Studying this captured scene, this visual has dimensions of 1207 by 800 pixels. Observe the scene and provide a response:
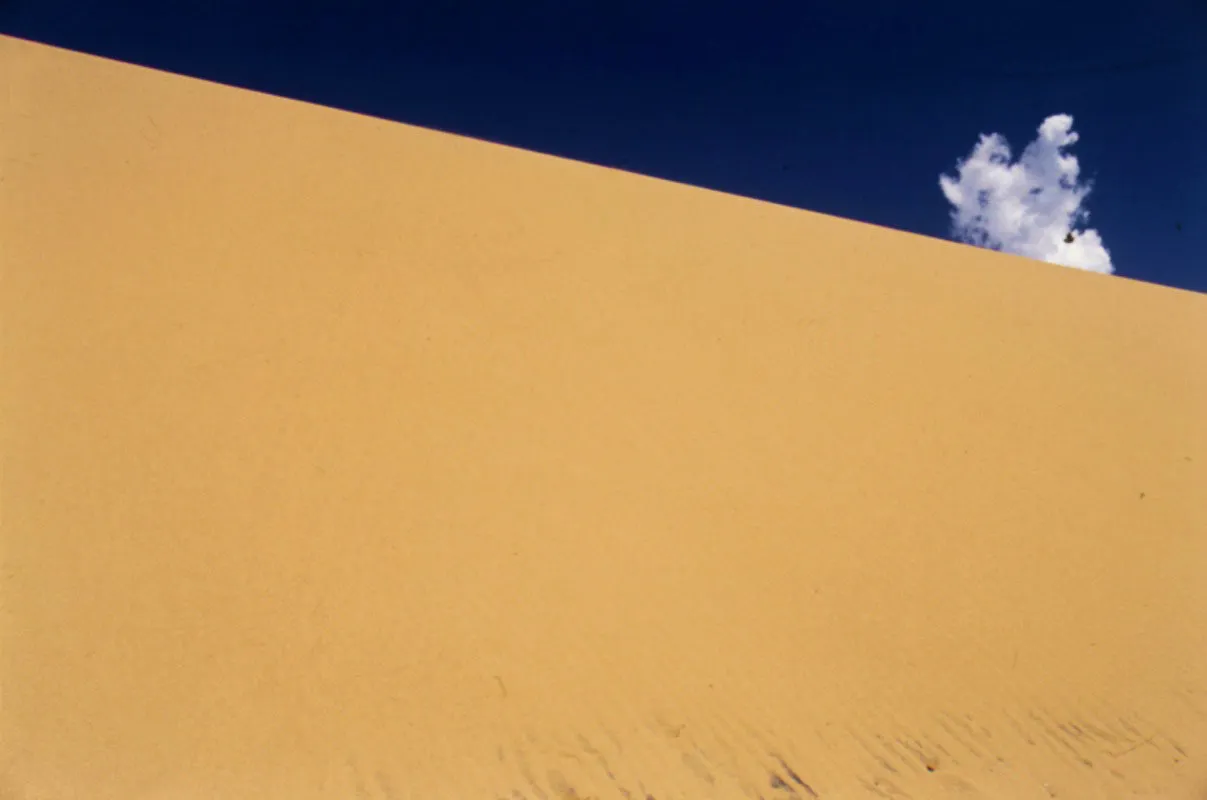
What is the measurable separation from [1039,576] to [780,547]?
193 cm

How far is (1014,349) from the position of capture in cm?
661

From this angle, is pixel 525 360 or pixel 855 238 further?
pixel 855 238

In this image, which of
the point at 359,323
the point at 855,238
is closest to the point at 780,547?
the point at 359,323

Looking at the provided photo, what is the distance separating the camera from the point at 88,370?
140 inches

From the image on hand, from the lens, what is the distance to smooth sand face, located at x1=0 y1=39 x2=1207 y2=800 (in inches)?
112

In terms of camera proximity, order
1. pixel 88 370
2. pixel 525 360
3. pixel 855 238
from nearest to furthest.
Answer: pixel 88 370
pixel 525 360
pixel 855 238

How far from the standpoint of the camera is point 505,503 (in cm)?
388

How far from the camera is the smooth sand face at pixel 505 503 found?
2846 mm

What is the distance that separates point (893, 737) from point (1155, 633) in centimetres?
254

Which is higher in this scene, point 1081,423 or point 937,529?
point 1081,423

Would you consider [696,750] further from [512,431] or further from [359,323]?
[359,323]

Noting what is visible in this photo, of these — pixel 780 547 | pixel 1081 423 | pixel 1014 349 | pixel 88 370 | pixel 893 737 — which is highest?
pixel 1014 349

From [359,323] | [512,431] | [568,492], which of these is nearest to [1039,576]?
[568,492]

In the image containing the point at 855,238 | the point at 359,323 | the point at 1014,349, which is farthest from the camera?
the point at 855,238
